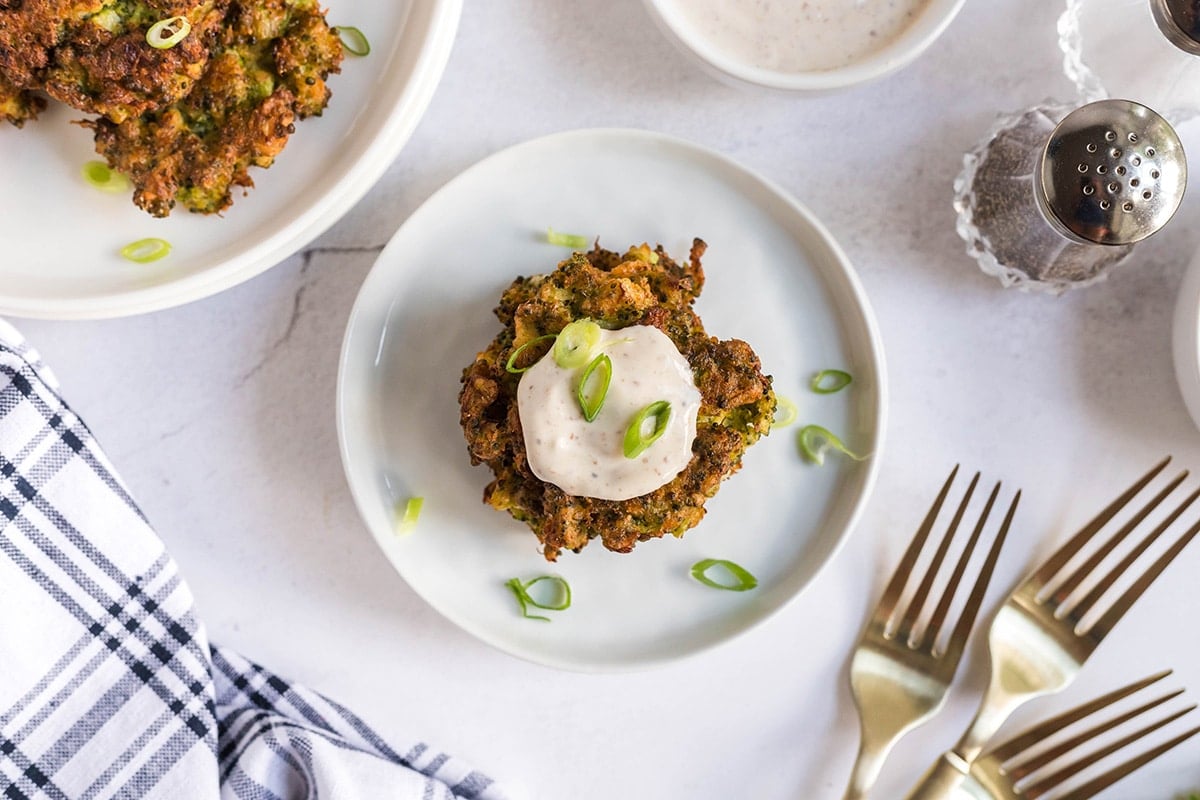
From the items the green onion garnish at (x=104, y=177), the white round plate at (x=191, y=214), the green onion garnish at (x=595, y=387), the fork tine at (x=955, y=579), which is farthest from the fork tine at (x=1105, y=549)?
the green onion garnish at (x=104, y=177)

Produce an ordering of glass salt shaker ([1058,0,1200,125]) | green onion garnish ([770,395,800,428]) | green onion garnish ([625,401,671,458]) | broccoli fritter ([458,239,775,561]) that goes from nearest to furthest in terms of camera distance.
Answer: green onion garnish ([625,401,671,458]) → broccoli fritter ([458,239,775,561]) → glass salt shaker ([1058,0,1200,125]) → green onion garnish ([770,395,800,428])

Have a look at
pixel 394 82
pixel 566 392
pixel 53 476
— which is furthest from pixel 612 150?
pixel 53 476

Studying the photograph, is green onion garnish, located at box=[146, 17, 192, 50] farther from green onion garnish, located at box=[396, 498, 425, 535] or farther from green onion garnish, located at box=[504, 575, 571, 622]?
green onion garnish, located at box=[504, 575, 571, 622]

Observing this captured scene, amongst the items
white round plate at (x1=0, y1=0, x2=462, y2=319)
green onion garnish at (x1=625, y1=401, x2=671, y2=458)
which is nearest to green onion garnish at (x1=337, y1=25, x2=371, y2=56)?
white round plate at (x1=0, y1=0, x2=462, y2=319)

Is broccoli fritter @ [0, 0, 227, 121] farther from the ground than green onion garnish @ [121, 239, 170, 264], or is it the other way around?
broccoli fritter @ [0, 0, 227, 121]

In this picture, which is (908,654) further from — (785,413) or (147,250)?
(147,250)

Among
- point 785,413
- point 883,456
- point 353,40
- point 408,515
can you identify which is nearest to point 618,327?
point 785,413

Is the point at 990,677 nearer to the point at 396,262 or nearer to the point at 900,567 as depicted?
the point at 900,567

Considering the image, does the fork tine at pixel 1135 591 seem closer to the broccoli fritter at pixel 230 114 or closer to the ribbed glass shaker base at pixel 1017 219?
the ribbed glass shaker base at pixel 1017 219
